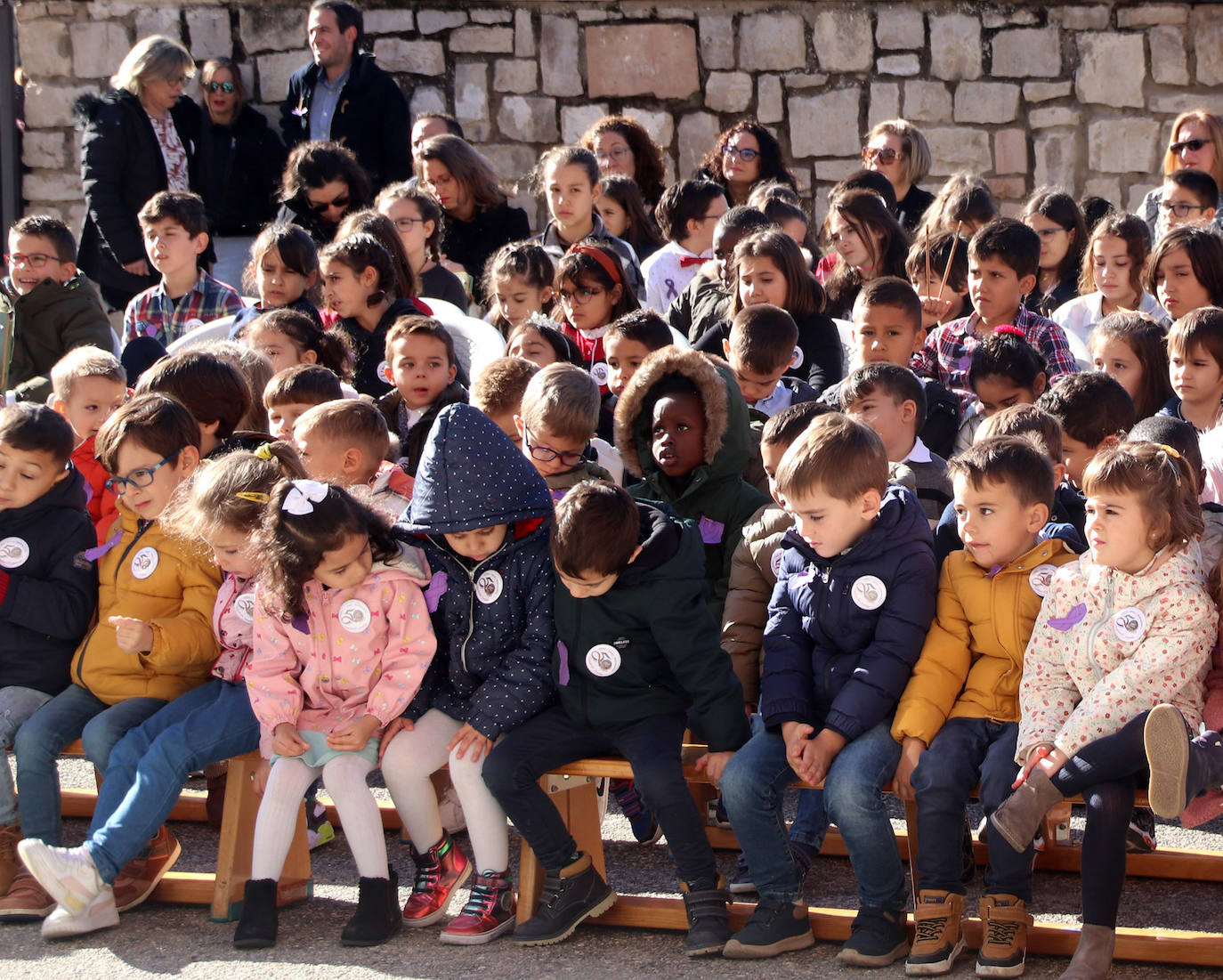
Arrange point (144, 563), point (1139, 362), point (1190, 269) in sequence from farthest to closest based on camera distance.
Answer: point (1190, 269) → point (1139, 362) → point (144, 563)

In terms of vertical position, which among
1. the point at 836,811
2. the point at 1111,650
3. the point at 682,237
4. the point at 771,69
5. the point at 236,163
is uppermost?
the point at 771,69

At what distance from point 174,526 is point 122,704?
47 cm

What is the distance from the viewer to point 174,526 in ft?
13.2

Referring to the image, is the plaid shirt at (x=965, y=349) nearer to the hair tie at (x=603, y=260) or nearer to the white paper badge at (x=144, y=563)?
the hair tie at (x=603, y=260)

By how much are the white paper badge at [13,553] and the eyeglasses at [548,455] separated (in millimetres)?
1354

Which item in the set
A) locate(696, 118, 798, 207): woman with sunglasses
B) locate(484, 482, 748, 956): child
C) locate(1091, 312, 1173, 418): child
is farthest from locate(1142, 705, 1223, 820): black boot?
locate(696, 118, 798, 207): woman with sunglasses

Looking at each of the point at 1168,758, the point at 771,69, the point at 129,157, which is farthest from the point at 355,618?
the point at 771,69

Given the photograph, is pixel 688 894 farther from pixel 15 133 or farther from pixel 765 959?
pixel 15 133

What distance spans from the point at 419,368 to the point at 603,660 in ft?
5.77

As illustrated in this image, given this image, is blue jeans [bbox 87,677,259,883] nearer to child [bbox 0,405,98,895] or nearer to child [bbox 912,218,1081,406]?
child [bbox 0,405,98,895]

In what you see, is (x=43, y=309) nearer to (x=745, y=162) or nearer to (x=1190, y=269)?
(x=745, y=162)

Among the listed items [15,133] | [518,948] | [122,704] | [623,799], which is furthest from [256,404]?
[15,133]

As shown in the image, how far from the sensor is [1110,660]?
3.34m

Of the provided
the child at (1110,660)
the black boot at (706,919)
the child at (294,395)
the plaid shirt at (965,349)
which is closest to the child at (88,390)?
the child at (294,395)
